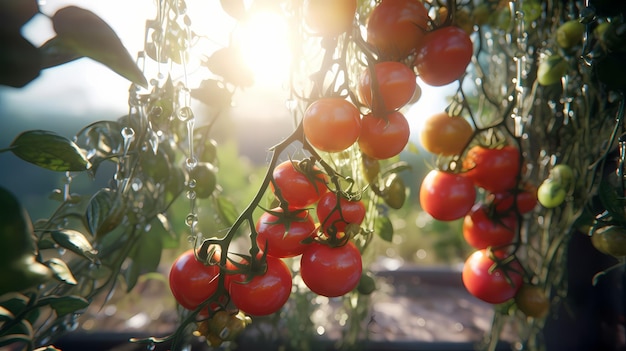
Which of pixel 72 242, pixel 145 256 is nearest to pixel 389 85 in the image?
pixel 72 242

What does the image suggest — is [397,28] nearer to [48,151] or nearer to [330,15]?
[330,15]

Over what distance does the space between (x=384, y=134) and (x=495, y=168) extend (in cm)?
16

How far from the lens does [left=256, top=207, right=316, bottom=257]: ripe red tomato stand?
283 mm

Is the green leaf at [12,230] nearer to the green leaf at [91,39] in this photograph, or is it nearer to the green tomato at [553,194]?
the green leaf at [91,39]

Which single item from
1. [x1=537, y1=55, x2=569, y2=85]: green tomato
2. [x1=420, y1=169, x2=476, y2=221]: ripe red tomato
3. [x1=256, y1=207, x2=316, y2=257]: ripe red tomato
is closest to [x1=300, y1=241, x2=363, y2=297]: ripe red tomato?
[x1=256, y1=207, x2=316, y2=257]: ripe red tomato

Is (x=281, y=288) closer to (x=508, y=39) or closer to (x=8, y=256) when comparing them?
(x=8, y=256)

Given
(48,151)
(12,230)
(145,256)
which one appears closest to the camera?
(12,230)

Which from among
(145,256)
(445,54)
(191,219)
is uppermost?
(445,54)

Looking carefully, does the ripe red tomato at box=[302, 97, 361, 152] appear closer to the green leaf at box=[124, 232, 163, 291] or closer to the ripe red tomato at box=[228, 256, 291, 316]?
the ripe red tomato at box=[228, 256, 291, 316]

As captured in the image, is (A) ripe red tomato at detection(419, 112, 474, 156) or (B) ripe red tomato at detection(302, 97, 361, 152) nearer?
(B) ripe red tomato at detection(302, 97, 361, 152)

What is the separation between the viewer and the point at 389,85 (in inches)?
11.4

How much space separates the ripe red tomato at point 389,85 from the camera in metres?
0.29

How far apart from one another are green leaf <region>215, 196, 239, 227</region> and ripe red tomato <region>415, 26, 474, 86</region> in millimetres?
237

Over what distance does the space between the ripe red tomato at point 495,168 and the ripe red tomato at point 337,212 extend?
0.15 metres
